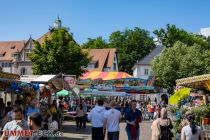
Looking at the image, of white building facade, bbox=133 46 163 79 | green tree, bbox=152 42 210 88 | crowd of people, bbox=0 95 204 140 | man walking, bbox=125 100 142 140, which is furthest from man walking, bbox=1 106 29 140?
white building facade, bbox=133 46 163 79

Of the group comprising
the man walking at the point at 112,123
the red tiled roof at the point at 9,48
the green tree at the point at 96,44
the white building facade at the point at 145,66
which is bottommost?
the man walking at the point at 112,123

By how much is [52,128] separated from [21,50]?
69.3m

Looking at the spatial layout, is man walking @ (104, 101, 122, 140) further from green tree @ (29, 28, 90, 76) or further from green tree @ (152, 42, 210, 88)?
green tree @ (152, 42, 210, 88)

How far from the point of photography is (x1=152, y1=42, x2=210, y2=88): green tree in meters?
54.4

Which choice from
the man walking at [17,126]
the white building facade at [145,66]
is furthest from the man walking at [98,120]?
the white building facade at [145,66]

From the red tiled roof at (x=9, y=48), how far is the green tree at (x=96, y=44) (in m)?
16.4

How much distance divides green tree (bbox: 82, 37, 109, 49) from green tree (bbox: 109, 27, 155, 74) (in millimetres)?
2239

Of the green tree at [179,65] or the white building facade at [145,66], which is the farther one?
the white building facade at [145,66]

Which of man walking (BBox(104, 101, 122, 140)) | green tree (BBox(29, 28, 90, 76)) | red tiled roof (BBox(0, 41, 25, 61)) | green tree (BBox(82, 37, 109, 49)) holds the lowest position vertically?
man walking (BBox(104, 101, 122, 140))

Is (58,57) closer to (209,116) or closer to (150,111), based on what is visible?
(150,111)

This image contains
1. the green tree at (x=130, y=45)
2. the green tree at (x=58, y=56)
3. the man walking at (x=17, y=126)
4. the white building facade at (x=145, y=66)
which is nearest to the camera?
the man walking at (x=17, y=126)

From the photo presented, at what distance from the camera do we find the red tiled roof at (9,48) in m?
80.6

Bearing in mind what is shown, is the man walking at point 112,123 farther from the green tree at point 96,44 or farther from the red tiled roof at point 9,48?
the green tree at point 96,44

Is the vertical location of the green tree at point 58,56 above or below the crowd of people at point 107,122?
above
